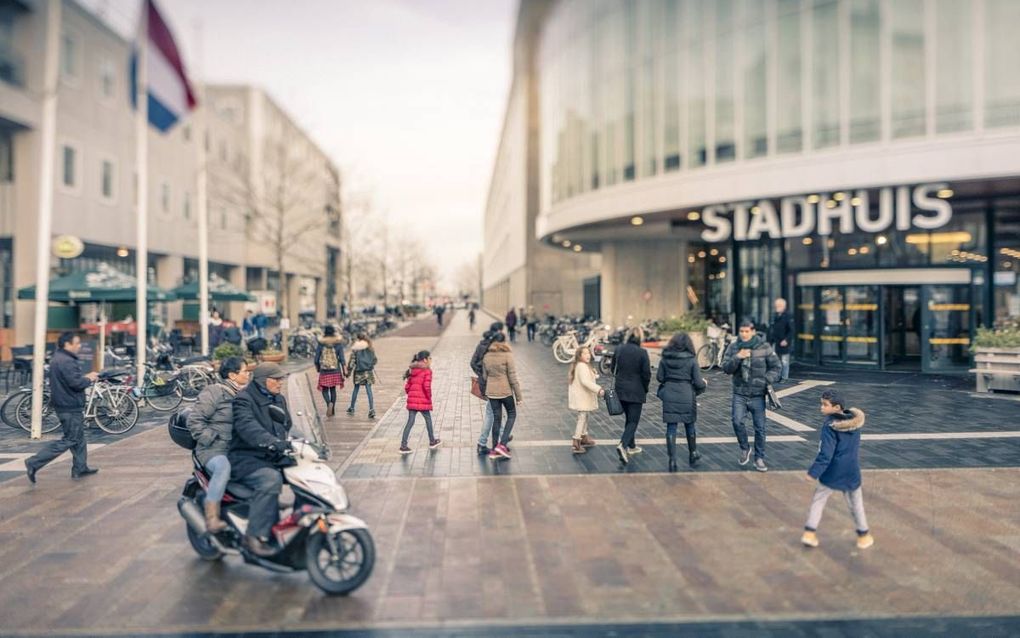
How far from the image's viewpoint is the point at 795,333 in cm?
2259

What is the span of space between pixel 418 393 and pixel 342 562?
183 inches

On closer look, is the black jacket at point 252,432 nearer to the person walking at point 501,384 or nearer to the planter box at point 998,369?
the person walking at point 501,384

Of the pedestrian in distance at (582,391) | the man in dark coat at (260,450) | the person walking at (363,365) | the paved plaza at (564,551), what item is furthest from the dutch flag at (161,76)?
the man in dark coat at (260,450)

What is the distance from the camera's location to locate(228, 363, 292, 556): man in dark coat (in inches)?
201

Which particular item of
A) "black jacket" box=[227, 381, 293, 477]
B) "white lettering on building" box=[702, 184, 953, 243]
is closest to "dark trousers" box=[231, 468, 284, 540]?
"black jacket" box=[227, 381, 293, 477]

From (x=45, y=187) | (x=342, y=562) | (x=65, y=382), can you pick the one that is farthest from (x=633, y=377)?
(x=45, y=187)

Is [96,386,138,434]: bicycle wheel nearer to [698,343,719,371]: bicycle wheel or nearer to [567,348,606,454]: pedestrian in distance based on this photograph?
[567,348,606,454]: pedestrian in distance

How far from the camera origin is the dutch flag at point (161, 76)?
39.7 feet

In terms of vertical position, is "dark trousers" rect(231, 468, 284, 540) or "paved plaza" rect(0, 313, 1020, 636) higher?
"dark trousers" rect(231, 468, 284, 540)

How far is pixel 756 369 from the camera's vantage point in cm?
847

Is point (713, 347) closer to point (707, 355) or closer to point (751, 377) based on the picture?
point (707, 355)

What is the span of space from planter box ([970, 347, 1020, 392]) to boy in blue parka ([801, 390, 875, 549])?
11638 mm

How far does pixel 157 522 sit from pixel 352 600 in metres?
2.84

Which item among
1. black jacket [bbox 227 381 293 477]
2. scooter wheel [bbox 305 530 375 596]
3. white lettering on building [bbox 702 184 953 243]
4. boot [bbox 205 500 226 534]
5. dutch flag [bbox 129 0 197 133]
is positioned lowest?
scooter wheel [bbox 305 530 375 596]
